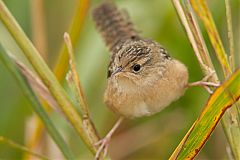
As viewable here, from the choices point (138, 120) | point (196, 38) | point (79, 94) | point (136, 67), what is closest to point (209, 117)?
point (196, 38)

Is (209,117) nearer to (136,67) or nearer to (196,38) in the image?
(196,38)

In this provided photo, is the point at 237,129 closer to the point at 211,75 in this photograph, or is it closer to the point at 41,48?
the point at 211,75

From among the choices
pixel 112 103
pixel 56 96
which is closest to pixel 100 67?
pixel 112 103

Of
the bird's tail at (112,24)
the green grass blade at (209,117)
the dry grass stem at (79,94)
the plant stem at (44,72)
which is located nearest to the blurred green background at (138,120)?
the bird's tail at (112,24)

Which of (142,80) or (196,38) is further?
(142,80)

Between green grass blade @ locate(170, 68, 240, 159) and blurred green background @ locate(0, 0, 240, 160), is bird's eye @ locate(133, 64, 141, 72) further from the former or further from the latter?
blurred green background @ locate(0, 0, 240, 160)

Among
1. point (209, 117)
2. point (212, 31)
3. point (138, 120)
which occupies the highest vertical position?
point (212, 31)

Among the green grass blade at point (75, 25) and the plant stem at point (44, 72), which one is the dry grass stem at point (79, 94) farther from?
the green grass blade at point (75, 25)
